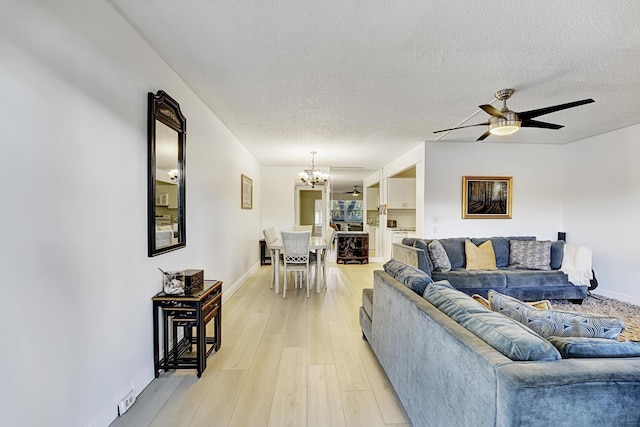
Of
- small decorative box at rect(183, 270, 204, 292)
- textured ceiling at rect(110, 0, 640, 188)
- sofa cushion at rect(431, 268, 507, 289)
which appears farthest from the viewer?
sofa cushion at rect(431, 268, 507, 289)

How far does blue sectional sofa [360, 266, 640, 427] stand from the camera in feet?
2.92

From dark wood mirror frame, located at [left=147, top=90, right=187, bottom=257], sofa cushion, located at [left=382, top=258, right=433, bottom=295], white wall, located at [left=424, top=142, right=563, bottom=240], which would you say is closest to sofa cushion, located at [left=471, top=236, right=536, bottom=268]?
white wall, located at [left=424, top=142, right=563, bottom=240]

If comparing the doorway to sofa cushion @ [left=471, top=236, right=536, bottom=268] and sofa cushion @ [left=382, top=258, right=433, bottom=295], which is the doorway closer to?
sofa cushion @ [left=471, top=236, right=536, bottom=268]

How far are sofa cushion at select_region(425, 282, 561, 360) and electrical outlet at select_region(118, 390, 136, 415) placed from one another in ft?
6.37

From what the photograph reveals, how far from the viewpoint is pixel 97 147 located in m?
1.64

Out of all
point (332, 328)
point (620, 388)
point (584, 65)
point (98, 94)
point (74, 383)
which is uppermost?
point (584, 65)

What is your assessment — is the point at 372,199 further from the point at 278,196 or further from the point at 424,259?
the point at 424,259

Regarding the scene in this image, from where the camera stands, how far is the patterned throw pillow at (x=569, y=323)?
3.92 ft

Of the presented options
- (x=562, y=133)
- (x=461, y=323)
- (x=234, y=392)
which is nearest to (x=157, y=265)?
(x=234, y=392)

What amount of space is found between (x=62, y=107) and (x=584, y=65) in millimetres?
3604

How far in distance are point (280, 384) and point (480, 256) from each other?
3.39 metres

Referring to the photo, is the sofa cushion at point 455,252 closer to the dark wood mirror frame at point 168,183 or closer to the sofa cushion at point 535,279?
the sofa cushion at point 535,279

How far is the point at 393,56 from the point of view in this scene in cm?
229

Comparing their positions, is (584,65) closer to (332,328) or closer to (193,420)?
(332,328)
